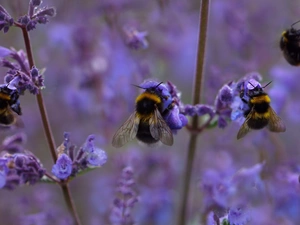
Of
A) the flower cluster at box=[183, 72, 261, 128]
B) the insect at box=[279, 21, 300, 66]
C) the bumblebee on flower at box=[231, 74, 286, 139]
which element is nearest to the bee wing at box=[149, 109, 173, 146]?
the flower cluster at box=[183, 72, 261, 128]

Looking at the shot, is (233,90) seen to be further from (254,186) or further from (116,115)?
(116,115)

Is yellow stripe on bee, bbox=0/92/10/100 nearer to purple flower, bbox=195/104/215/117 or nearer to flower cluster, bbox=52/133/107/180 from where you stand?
flower cluster, bbox=52/133/107/180

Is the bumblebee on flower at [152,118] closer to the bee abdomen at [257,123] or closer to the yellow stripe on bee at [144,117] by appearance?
the yellow stripe on bee at [144,117]

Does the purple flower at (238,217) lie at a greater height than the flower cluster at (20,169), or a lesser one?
lesser

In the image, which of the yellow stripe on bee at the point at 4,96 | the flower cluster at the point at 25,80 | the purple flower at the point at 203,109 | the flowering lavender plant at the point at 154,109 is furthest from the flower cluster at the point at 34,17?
the purple flower at the point at 203,109

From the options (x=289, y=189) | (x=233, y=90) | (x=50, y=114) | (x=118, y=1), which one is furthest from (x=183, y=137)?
(x=233, y=90)

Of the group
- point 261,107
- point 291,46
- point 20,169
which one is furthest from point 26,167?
point 291,46

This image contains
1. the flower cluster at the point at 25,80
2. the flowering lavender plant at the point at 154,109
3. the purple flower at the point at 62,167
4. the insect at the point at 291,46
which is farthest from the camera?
the insect at the point at 291,46
